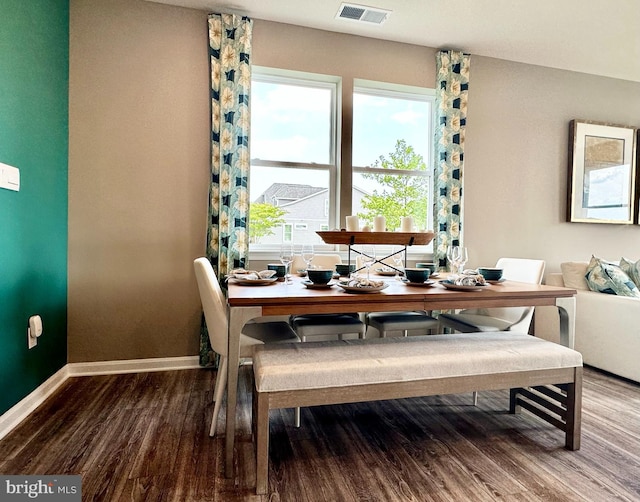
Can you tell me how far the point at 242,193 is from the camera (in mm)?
2891

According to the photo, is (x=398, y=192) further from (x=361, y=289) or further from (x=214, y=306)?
(x=214, y=306)

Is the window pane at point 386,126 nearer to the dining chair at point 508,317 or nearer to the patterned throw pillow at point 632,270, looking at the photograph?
the dining chair at point 508,317

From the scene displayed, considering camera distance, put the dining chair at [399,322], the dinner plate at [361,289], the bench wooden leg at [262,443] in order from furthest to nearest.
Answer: the dining chair at [399,322]
the dinner plate at [361,289]
the bench wooden leg at [262,443]

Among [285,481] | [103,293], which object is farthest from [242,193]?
[285,481]

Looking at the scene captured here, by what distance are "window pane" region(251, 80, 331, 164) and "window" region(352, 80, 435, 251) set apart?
31cm

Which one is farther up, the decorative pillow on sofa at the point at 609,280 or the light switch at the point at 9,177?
the light switch at the point at 9,177

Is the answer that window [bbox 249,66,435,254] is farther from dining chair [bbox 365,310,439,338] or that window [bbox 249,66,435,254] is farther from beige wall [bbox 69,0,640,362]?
dining chair [bbox 365,310,439,338]

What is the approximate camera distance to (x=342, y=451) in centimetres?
176

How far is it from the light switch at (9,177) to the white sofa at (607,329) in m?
3.94

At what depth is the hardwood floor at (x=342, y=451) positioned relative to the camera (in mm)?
1479

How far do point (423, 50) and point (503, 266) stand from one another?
2.08 meters

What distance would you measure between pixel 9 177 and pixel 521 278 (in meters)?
3.03

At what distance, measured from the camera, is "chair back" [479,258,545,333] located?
237 cm

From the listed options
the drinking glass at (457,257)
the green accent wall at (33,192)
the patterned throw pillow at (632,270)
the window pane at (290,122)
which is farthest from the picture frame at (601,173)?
the green accent wall at (33,192)
